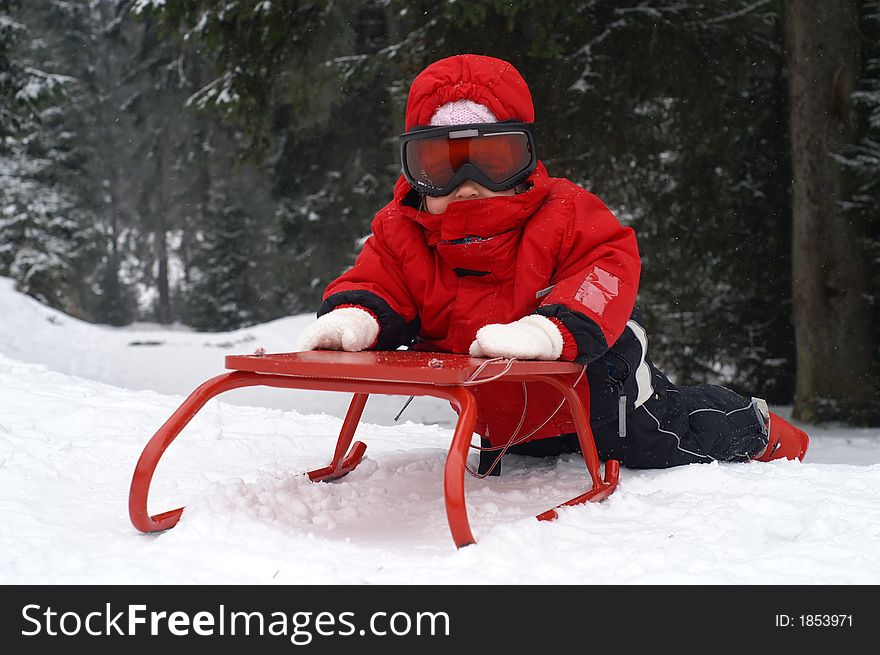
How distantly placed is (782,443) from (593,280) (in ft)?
4.13

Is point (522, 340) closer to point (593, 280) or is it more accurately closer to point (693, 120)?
point (593, 280)

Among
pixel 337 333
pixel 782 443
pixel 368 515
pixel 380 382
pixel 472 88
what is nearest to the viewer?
pixel 380 382

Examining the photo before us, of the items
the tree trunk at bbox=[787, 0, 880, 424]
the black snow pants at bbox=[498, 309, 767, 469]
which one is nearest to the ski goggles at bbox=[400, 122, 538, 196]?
the black snow pants at bbox=[498, 309, 767, 469]

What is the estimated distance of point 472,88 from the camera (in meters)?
2.40

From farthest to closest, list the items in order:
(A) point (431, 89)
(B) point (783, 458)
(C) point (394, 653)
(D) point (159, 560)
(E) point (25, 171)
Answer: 1. (E) point (25, 171)
2. (B) point (783, 458)
3. (A) point (431, 89)
4. (D) point (159, 560)
5. (C) point (394, 653)

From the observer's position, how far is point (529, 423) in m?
2.47

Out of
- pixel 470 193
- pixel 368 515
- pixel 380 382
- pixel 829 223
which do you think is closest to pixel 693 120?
pixel 829 223

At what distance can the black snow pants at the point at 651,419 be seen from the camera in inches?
95.8

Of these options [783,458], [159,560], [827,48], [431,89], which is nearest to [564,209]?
[431,89]

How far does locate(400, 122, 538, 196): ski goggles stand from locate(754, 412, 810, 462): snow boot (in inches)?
52.6

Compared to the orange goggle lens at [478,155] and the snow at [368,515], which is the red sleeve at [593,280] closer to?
the orange goggle lens at [478,155]

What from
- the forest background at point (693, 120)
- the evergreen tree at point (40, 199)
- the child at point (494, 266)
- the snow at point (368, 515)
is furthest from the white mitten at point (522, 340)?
the evergreen tree at point (40, 199)

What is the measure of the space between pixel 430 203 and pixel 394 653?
1477 millimetres

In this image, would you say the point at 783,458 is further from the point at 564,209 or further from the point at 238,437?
the point at 238,437
